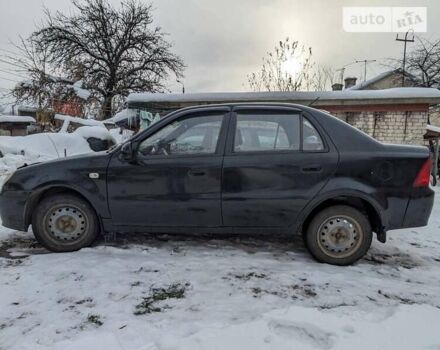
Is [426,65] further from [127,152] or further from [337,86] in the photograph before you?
[127,152]

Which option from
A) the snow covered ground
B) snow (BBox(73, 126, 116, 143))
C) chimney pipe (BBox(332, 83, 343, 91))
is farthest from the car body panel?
chimney pipe (BBox(332, 83, 343, 91))

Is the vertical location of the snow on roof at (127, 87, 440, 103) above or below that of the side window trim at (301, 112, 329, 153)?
above

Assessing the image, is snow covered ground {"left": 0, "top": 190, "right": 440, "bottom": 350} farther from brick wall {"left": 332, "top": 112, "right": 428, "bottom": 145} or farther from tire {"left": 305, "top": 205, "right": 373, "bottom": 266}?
brick wall {"left": 332, "top": 112, "right": 428, "bottom": 145}

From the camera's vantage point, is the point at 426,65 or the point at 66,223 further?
the point at 426,65

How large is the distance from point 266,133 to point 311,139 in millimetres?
476

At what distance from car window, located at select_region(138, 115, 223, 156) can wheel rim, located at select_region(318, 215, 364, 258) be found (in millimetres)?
1481

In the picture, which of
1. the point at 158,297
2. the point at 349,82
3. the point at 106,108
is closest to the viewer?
the point at 158,297

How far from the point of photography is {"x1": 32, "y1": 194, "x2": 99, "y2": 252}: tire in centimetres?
385

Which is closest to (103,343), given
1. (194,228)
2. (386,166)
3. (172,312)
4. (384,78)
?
(172,312)

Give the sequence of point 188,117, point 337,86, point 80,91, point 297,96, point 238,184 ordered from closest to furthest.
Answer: point 238,184, point 188,117, point 297,96, point 80,91, point 337,86

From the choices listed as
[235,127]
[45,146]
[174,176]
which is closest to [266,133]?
[235,127]

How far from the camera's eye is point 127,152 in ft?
12.3

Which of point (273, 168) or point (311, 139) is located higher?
point (311, 139)

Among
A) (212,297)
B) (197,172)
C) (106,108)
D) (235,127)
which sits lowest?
(212,297)
